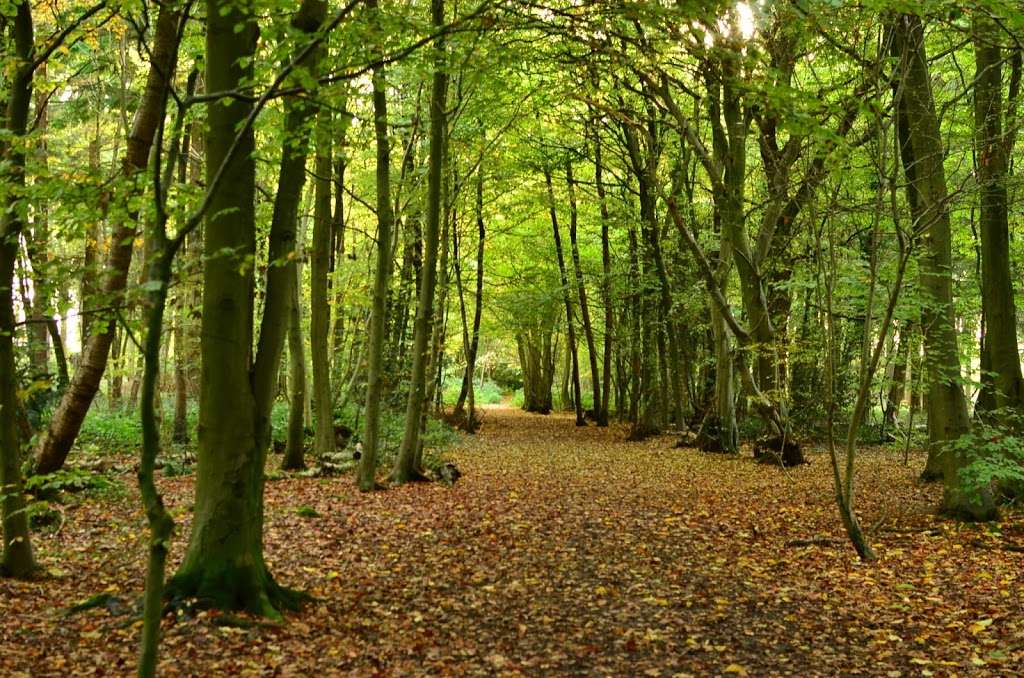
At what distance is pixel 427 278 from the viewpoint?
1059 cm

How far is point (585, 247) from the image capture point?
1019 inches

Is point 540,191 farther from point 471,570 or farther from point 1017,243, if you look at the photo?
point 471,570

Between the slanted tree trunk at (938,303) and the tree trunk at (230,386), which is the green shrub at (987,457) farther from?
the tree trunk at (230,386)

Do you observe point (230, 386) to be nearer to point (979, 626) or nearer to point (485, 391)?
point (979, 626)

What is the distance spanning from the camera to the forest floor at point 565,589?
455cm

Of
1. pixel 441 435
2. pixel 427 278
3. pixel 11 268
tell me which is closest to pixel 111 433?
pixel 441 435

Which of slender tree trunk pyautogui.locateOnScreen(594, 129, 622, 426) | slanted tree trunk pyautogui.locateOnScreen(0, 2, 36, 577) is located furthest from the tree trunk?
slender tree trunk pyautogui.locateOnScreen(594, 129, 622, 426)

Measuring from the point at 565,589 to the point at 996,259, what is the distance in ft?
21.7

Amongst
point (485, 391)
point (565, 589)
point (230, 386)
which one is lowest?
point (565, 589)

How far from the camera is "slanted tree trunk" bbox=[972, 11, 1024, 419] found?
8.41 m

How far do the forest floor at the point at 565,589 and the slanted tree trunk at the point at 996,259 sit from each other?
5.53 feet

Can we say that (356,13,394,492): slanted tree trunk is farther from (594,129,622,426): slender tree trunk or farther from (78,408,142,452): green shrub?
(594,129,622,426): slender tree trunk

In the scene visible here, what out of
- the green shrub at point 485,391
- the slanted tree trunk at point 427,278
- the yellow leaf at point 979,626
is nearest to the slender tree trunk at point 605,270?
the slanted tree trunk at point 427,278

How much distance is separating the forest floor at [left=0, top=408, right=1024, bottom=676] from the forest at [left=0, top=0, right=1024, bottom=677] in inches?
1.5
